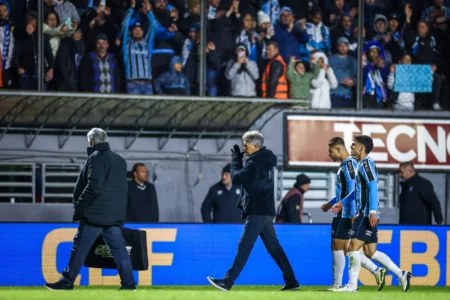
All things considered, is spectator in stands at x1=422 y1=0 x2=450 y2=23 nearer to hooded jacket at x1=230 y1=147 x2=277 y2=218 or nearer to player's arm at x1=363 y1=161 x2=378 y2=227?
player's arm at x1=363 y1=161 x2=378 y2=227

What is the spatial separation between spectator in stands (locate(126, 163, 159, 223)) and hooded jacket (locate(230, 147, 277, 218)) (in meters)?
4.06

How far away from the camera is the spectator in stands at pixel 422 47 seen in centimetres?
1972

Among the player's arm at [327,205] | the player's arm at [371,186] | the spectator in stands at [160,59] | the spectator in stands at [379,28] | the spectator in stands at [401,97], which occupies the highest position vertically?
the spectator in stands at [379,28]

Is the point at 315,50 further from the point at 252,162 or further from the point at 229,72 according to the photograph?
the point at 252,162

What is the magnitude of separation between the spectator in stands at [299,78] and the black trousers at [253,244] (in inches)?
269

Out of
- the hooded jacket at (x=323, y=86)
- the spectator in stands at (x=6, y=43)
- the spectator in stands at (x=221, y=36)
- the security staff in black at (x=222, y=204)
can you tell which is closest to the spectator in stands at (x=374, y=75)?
the hooded jacket at (x=323, y=86)

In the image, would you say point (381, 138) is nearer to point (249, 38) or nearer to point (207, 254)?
point (249, 38)

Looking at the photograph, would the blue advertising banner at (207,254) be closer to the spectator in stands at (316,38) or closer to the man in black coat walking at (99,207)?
the man in black coat walking at (99,207)

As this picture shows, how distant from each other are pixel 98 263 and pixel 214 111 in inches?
298

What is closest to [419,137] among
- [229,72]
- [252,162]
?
[229,72]

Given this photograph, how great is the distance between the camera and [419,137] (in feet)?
64.2

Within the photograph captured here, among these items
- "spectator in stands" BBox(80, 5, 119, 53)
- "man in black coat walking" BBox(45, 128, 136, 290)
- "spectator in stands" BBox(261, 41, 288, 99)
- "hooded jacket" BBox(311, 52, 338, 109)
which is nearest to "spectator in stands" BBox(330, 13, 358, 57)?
"hooded jacket" BBox(311, 52, 338, 109)

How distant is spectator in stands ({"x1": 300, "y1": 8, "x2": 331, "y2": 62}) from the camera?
752 inches

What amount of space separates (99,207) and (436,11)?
35.3ft
